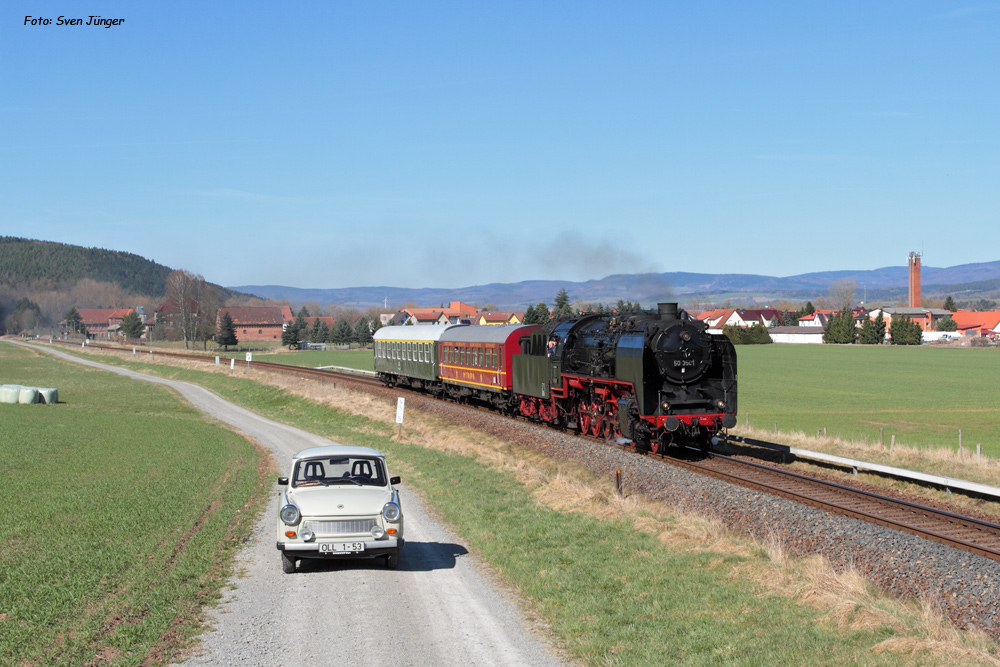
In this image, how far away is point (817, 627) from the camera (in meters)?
9.90

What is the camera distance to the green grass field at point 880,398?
120ft

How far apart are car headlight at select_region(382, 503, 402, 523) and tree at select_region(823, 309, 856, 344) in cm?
13978

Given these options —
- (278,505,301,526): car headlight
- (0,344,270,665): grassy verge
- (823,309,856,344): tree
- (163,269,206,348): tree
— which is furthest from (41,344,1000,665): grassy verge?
(823,309,856,344): tree

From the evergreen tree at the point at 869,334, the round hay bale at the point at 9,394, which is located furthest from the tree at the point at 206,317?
the evergreen tree at the point at 869,334

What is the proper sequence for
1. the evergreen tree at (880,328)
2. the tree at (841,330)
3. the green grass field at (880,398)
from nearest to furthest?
the green grass field at (880,398) → the evergreen tree at (880,328) → the tree at (841,330)

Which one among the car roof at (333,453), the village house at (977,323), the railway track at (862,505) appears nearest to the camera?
the car roof at (333,453)

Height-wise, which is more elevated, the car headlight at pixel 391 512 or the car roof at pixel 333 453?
the car roof at pixel 333 453

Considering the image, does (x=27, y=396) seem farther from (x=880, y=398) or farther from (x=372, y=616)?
(x=880, y=398)

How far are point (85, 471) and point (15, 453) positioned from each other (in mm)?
5864

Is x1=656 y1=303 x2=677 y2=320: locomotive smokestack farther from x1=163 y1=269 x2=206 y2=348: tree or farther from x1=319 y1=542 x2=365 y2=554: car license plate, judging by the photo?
x1=163 y1=269 x2=206 y2=348: tree

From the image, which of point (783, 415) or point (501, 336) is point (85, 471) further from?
point (783, 415)

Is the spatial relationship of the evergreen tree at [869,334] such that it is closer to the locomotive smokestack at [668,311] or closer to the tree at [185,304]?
the tree at [185,304]

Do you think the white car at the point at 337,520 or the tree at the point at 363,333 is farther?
the tree at the point at 363,333

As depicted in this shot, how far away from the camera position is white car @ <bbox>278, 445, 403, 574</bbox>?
40.6ft
